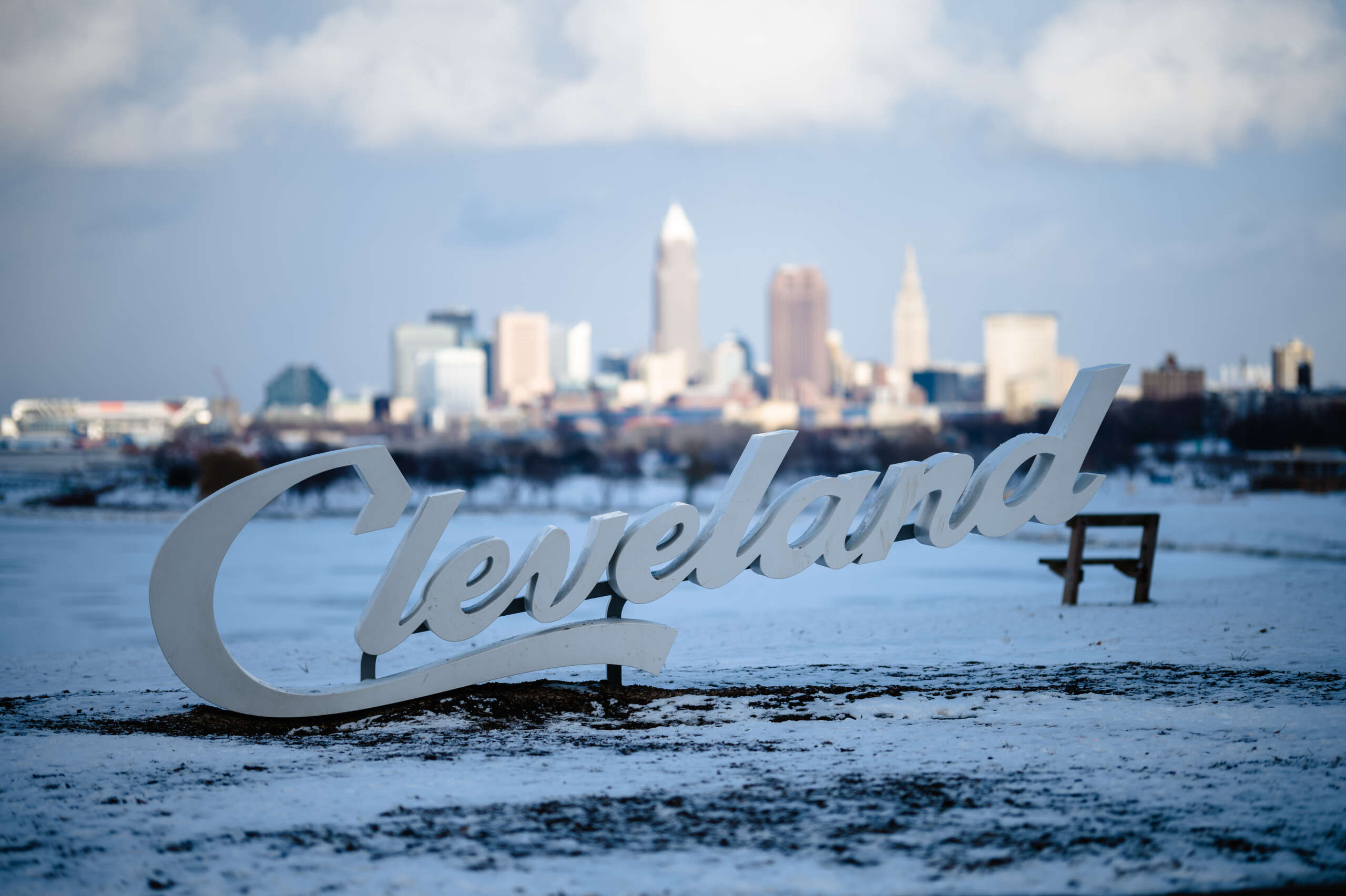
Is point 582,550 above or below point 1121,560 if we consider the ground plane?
above

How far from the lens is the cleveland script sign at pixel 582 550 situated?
11359mm

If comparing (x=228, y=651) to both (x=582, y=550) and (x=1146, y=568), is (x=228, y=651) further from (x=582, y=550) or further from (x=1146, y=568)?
(x=1146, y=568)

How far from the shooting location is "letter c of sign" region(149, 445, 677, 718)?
1121cm

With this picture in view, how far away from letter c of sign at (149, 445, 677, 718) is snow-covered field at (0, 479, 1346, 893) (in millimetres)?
289

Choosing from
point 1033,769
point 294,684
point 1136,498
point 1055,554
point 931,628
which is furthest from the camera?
point 1136,498

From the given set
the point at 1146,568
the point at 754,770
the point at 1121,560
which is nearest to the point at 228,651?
the point at 754,770

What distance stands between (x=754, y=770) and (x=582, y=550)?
2929mm

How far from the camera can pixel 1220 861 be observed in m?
7.44

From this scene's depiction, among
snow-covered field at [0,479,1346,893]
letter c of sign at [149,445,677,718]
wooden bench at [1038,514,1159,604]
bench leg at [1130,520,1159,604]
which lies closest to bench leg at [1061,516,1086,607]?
wooden bench at [1038,514,1159,604]

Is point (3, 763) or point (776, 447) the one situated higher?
point (776, 447)

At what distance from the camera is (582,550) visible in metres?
11.7

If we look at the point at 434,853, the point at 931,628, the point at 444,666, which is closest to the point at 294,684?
the point at 444,666

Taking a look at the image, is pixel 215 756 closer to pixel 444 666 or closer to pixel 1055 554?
pixel 444 666

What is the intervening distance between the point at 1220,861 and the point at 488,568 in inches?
292
